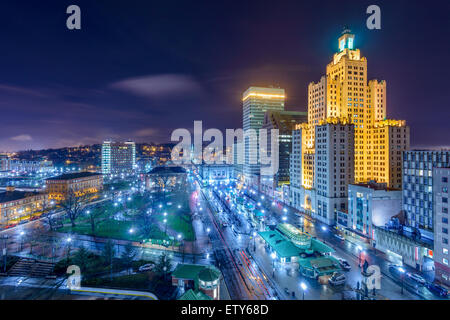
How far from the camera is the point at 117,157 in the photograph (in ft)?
590

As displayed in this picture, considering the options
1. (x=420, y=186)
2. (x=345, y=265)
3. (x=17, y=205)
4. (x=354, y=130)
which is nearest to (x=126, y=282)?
(x=345, y=265)

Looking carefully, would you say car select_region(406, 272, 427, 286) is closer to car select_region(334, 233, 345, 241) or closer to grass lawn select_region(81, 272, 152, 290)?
car select_region(334, 233, 345, 241)

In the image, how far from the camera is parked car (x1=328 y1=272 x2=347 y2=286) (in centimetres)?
3234

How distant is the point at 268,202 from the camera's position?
281 ft

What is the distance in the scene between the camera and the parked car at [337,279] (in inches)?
1273

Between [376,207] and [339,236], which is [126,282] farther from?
[376,207]

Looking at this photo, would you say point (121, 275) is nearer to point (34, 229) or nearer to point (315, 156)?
point (34, 229)

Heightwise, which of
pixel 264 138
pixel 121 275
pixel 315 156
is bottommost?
pixel 121 275

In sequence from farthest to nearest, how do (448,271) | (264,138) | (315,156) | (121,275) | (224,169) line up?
(224,169) → (264,138) → (315,156) → (121,275) → (448,271)

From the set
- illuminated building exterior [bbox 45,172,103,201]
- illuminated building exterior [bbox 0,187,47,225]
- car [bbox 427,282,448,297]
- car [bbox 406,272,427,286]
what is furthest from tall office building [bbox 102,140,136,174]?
car [bbox 427,282,448,297]

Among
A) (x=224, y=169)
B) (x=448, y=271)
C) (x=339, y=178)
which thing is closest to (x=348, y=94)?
(x=339, y=178)

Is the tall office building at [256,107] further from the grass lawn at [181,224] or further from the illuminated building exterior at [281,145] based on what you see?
the grass lawn at [181,224]
